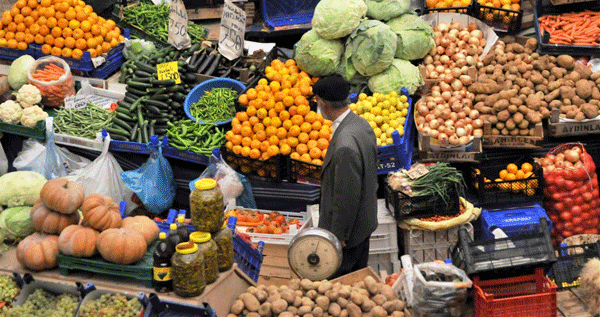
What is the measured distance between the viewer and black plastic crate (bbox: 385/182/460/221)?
583 cm

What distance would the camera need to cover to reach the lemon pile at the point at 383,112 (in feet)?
21.1

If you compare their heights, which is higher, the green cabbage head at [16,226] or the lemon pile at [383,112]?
the lemon pile at [383,112]

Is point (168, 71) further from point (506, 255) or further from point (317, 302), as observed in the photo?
point (506, 255)

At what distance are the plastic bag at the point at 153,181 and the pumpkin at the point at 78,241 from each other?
254 cm

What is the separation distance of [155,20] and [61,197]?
5.07m

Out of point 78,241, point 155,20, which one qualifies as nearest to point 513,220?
point 78,241

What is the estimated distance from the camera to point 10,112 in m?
7.19

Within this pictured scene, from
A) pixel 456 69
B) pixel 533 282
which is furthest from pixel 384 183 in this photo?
pixel 533 282

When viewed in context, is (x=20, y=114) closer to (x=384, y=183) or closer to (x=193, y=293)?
(x=384, y=183)

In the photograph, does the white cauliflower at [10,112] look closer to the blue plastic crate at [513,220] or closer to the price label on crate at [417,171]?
the price label on crate at [417,171]

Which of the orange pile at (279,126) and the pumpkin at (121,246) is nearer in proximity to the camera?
the pumpkin at (121,246)

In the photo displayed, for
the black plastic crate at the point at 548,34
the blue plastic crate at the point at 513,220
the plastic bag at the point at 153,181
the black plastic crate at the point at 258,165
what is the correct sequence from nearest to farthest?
the blue plastic crate at the point at 513,220, the black plastic crate at the point at 258,165, the plastic bag at the point at 153,181, the black plastic crate at the point at 548,34

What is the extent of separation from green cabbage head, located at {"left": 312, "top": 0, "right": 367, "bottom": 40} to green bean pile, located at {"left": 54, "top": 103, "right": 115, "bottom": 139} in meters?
2.37

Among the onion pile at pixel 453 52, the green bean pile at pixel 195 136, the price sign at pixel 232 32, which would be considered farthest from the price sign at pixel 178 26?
the onion pile at pixel 453 52
